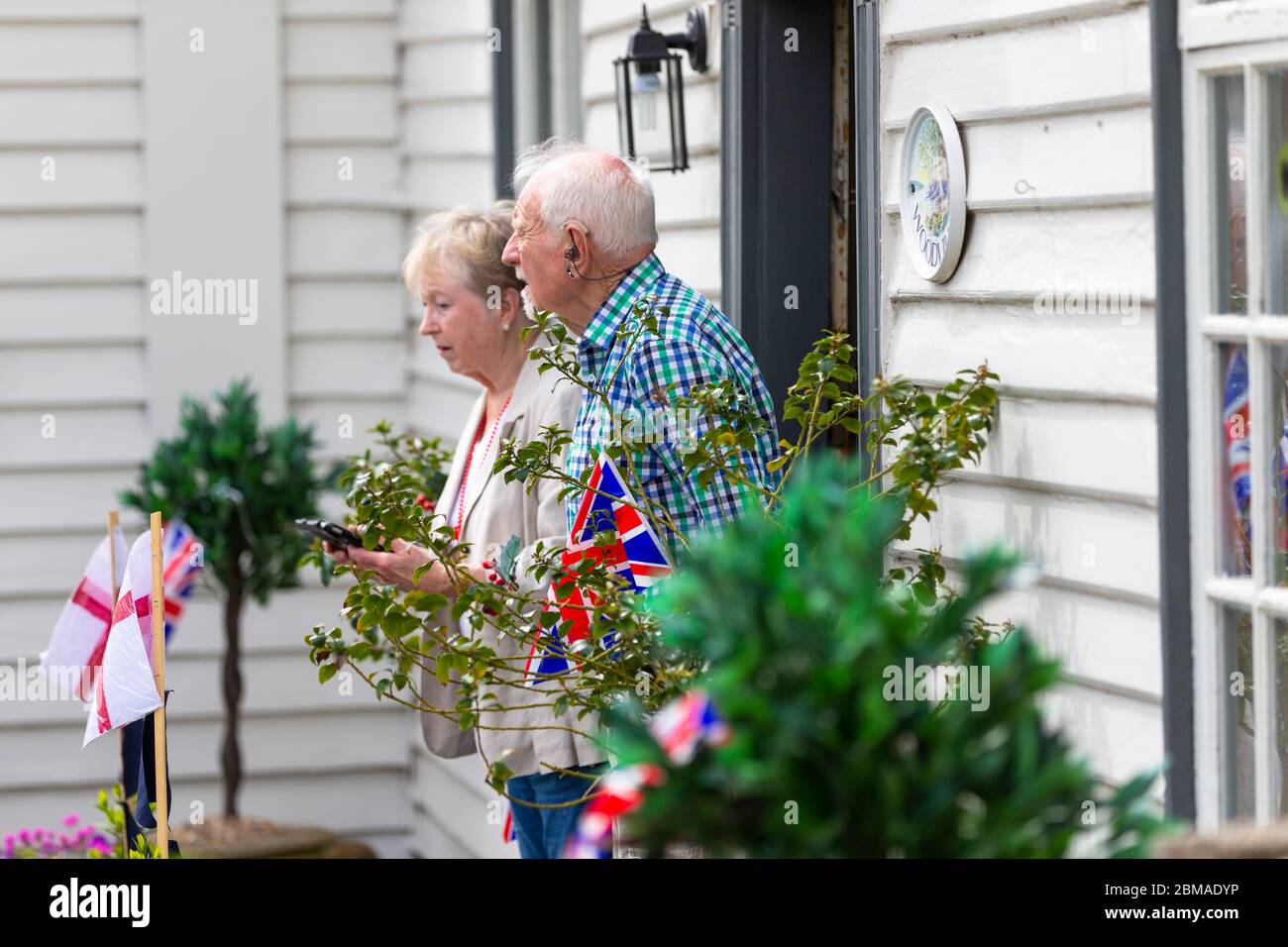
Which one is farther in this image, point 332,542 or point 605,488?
point 332,542

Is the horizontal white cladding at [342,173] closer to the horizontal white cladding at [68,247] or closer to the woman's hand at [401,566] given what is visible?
the horizontal white cladding at [68,247]

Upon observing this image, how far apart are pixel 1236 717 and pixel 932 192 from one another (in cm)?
120

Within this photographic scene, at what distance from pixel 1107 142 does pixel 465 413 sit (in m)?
3.80

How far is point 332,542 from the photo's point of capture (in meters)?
3.57

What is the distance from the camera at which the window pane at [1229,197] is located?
2.41 m

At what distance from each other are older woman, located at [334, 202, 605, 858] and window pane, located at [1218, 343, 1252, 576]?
51.9 inches

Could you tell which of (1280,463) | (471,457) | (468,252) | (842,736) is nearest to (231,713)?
(471,457)

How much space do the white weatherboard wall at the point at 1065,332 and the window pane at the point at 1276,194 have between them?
0.64 feet

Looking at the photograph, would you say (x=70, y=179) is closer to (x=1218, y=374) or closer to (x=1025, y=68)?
(x=1025, y=68)

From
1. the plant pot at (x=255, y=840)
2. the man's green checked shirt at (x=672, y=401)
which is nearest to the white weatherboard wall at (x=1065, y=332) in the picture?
the man's green checked shirt at (x=672, y=401)

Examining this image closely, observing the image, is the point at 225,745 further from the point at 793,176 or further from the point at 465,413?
the point at 793,176

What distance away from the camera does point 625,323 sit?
3.15 metres

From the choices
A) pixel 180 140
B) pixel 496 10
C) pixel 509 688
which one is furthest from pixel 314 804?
pixel 509 688
